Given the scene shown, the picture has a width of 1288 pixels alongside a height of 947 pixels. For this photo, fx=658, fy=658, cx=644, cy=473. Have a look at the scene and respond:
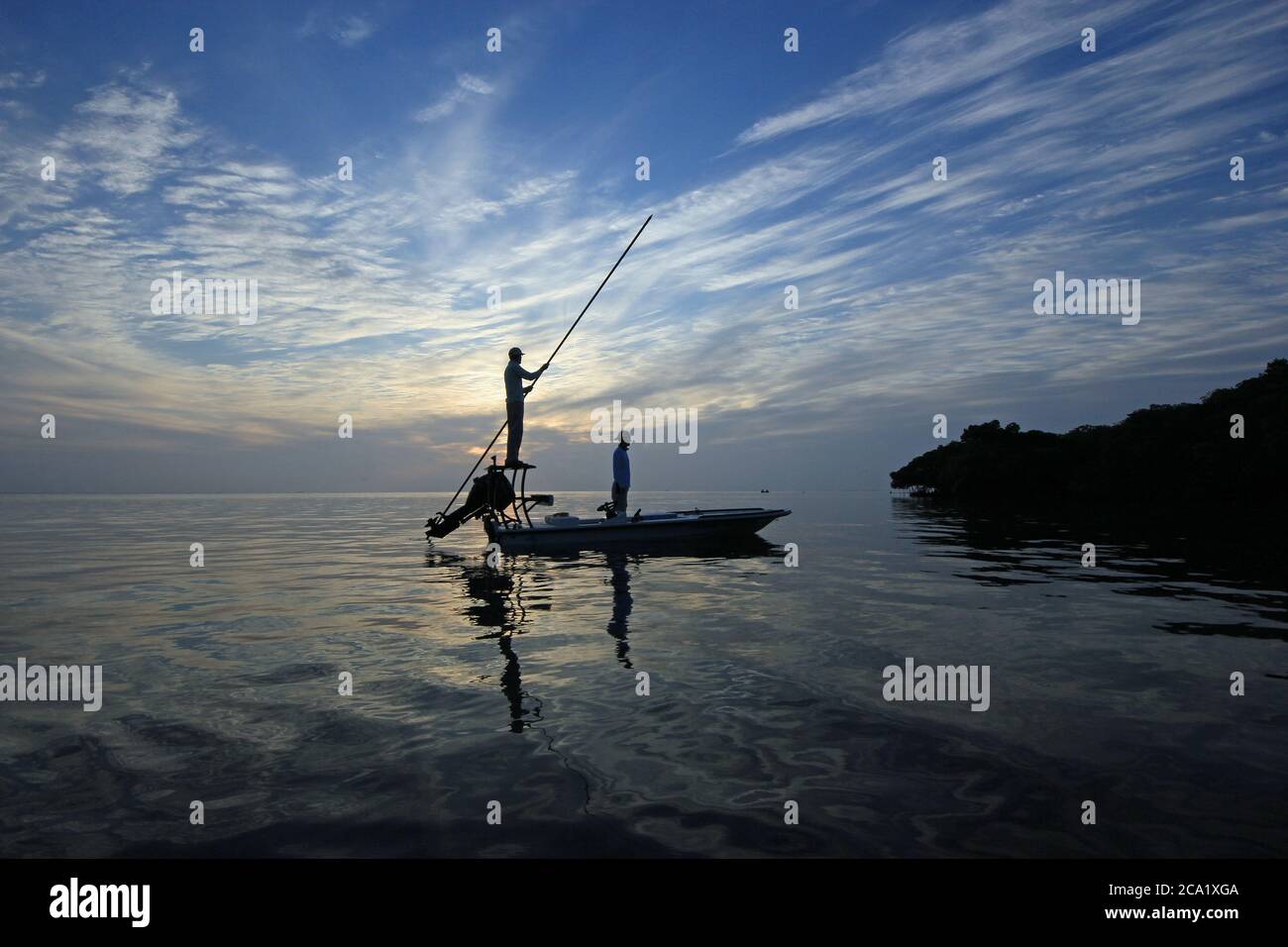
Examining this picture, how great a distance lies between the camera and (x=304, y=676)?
8.21 metres

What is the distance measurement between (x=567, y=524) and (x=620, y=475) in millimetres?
2509

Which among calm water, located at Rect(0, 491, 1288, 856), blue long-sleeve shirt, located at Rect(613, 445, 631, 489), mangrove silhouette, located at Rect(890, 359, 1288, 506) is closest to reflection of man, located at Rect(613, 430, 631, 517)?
blue long-sleeve shirt, located at Rect(613, 445, 631, 489)

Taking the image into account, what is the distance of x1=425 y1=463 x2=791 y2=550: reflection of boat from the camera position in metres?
22.6

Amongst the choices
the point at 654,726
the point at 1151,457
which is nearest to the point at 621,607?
the point at 654,726

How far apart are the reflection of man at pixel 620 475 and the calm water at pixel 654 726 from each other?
27.8 feet

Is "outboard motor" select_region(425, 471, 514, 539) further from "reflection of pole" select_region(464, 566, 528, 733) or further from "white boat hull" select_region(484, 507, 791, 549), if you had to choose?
"reflection of pole" select_region(464, 566, 528, 733)

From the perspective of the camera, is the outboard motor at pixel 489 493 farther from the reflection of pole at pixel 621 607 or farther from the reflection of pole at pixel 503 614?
the reflection of pole at pixel 621 607

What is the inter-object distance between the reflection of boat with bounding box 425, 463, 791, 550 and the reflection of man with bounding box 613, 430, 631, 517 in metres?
0.46

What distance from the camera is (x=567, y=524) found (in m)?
22.7

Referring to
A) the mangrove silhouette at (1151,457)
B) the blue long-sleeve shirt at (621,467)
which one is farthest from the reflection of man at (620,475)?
the mangrove silhouette at (1151,457)

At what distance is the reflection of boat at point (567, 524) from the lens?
74.2ft

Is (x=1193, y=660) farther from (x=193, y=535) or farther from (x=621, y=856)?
(x=193, y=535)

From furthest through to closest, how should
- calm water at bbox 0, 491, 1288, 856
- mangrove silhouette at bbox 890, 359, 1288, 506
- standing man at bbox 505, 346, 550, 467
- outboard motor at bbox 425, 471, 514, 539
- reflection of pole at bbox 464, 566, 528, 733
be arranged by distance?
mangrove silhouette at bbox 890, 359, 1288, 506, outboard motor at bbox 425, 471, 514, 539, standing man at bbox 505, 346, 550, 467, reflection of pole at bbox 464, 566, 528, 733, calm water at bbox 0, 491, 1288, 856

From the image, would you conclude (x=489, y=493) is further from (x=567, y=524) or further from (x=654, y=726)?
(x=654, y=726)
